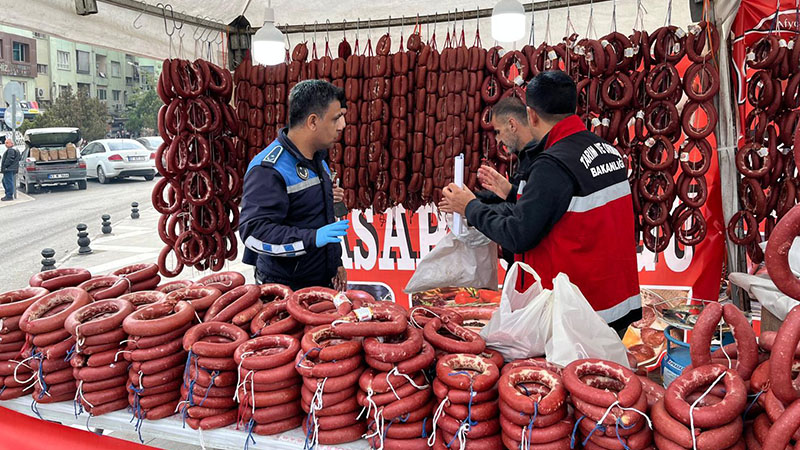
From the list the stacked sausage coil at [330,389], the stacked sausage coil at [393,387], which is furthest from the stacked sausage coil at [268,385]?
the stacked sausage coil at [393,387]

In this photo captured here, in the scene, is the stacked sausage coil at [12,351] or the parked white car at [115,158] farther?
the parked white car at [115,158]

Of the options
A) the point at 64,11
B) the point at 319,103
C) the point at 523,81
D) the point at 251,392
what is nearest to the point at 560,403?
the point at 251,392

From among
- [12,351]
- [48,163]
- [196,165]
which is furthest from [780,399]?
[48,163]

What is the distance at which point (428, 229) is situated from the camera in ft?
16.8

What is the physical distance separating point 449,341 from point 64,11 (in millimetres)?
3719

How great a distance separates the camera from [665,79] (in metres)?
3.95

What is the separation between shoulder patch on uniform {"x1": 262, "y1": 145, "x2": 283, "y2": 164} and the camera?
3018 millimetres

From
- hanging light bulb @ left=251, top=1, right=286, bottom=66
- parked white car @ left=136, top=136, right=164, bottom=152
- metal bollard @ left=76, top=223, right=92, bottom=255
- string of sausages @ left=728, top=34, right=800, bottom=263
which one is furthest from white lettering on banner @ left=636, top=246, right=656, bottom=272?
parked white car @ left=136, top=136, right=164, bottom=152

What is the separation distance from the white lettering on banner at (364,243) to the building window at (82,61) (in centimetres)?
2487

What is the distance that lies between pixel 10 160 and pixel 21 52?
989cm

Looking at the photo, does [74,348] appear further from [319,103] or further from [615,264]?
[615,264]

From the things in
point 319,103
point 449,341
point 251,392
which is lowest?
point 251,392

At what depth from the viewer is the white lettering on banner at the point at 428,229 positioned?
5.09 metres

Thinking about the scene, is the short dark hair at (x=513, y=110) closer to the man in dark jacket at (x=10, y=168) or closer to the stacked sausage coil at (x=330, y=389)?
the stacked sausage coil at (x=330, y=389)
